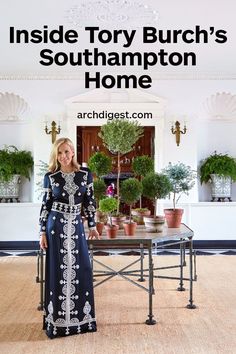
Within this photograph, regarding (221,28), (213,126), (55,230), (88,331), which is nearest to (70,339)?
(88,331)

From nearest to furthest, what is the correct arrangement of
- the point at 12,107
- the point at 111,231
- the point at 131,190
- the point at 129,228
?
the point at 111,231
the point at 129,228
the point at 131,190
the point at 12,107

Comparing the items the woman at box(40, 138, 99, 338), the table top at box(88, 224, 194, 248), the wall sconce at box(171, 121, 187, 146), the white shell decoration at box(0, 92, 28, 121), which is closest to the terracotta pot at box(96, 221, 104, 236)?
the table top at box(88, 224, 194, 248)

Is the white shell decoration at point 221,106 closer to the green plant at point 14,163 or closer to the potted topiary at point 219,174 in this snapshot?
the potted topiary at point 219,174

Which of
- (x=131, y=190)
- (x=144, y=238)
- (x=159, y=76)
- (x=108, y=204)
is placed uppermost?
(x=159, y=76)

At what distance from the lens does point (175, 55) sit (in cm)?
852

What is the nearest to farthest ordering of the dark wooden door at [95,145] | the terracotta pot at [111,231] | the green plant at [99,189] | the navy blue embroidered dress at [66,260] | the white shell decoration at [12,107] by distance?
the navy blue embroidered dress at [66,260] → the terracotta pot at [111,231] → the green plant at [99,189] → the white shell decoration at [12,107] → the dark wooden door at [95,145]

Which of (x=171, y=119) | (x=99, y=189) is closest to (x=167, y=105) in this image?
(x=171, y=119)

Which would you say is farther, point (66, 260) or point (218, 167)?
point (218, 167)

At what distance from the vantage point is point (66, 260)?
4047 millimetres

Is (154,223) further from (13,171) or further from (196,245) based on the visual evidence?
(13,171)

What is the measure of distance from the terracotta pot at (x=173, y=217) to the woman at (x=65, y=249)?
125cm

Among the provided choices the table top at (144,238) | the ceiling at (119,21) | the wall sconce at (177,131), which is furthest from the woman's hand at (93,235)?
the wall sconce at (177,131)

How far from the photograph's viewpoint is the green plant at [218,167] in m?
9.48

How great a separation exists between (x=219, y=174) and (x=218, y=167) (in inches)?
5.1
